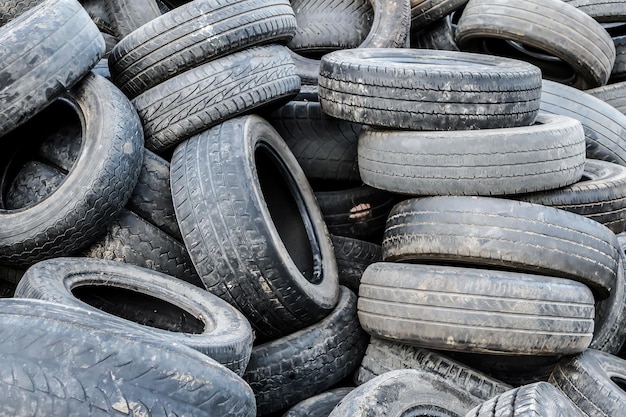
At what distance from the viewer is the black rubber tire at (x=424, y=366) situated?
3178mm

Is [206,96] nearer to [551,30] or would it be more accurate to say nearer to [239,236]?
[239,236]

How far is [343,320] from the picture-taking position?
353 centimetres

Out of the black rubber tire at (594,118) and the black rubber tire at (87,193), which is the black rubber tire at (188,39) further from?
the black rubber tire at (594,118)

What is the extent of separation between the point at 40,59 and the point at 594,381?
2.76m

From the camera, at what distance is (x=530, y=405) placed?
2.19 meters

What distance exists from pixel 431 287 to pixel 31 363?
1720 mm

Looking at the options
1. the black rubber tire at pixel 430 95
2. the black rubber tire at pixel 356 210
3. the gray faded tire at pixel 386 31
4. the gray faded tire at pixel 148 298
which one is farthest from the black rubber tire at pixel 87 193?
the gray faded tire at pixel 386 31

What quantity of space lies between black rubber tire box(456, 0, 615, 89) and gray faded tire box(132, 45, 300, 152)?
5.61 feet

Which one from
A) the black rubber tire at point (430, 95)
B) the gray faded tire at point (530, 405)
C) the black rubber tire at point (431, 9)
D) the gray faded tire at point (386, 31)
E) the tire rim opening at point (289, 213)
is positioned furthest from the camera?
the black rubber tire at point (431, 9)

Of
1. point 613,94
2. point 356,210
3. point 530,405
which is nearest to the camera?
point 530,405

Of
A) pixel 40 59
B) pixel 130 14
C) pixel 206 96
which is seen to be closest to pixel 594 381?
pixel 206 96

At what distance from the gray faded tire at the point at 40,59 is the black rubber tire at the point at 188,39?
28cm

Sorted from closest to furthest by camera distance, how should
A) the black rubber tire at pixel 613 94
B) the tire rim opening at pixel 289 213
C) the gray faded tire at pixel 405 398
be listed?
the gray faded tire at pixel 405 398 → the tire rim opening at pixel 289 213 → the black rubber tire at pixel 613 94

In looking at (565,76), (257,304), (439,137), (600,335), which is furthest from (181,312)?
(565,76)
